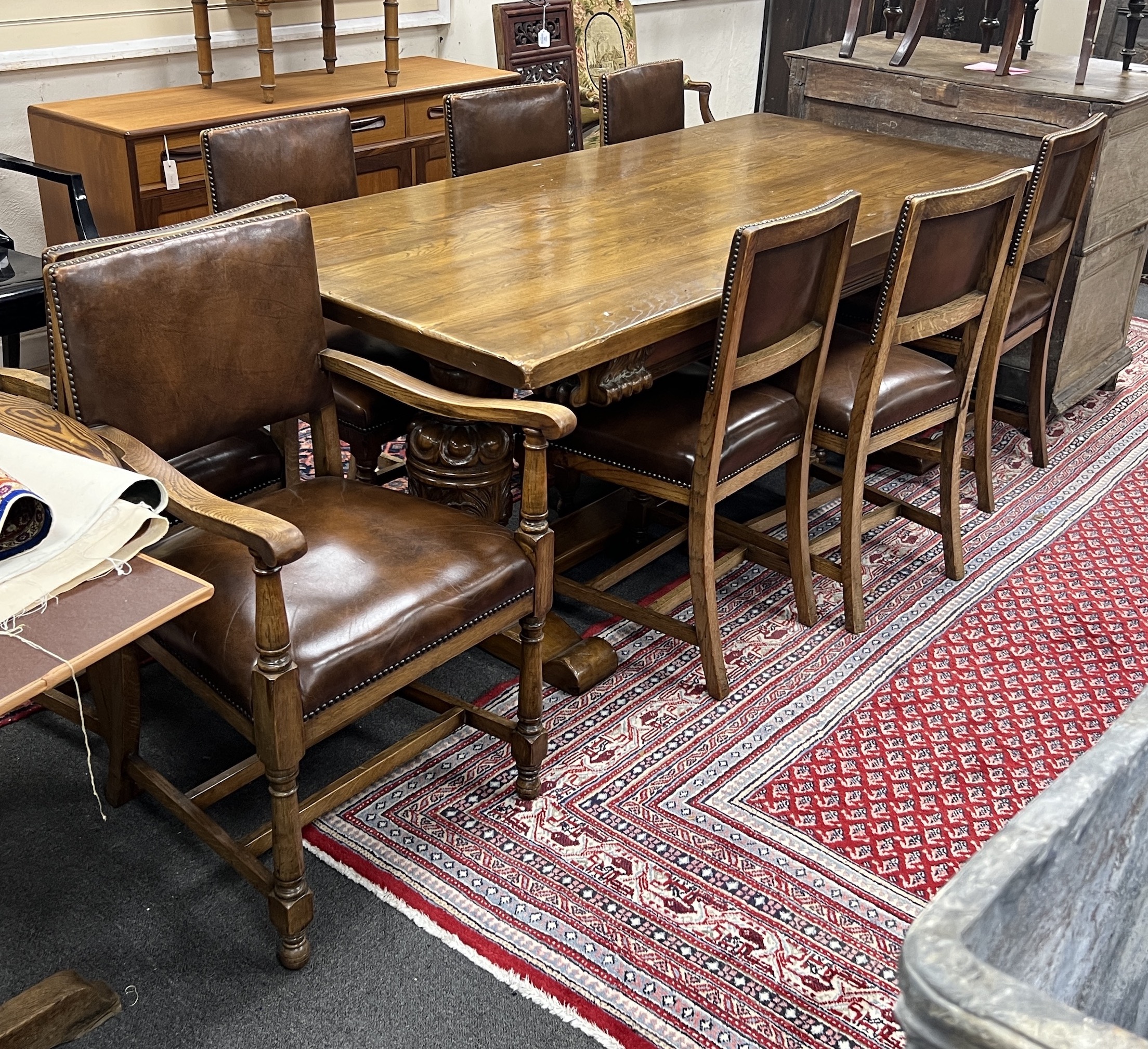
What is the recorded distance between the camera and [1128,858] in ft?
2.94

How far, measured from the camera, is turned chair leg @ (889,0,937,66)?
12.3ft

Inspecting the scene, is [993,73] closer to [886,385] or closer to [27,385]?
[886,385]

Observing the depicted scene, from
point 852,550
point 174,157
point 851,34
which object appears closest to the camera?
point 852,550

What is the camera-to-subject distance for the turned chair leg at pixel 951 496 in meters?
2.86

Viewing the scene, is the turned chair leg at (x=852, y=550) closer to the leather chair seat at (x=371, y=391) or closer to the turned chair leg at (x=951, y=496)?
the turned chair leg at (x=951, y=496)

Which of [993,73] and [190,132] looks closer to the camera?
[190,132]

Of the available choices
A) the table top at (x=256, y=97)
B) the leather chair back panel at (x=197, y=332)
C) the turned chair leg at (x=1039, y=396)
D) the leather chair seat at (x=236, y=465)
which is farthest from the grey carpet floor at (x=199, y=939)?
the turned chair leg at (x=1039, y=396)

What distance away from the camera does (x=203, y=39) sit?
12.3 feet

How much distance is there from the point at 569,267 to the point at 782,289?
0.43 m

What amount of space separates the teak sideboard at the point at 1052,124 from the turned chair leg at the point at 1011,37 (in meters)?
0.03

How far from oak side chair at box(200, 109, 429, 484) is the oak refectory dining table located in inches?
5.9

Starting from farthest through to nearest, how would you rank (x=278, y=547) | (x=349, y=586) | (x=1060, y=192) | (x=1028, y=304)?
(x=1028, y=304) → (x=1060, y=192) → (x=349, y=586) → (x=278, y=547)

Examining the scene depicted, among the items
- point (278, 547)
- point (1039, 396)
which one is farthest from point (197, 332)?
point (1039, 396)

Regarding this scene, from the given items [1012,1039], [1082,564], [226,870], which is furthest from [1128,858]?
[1082,564]
